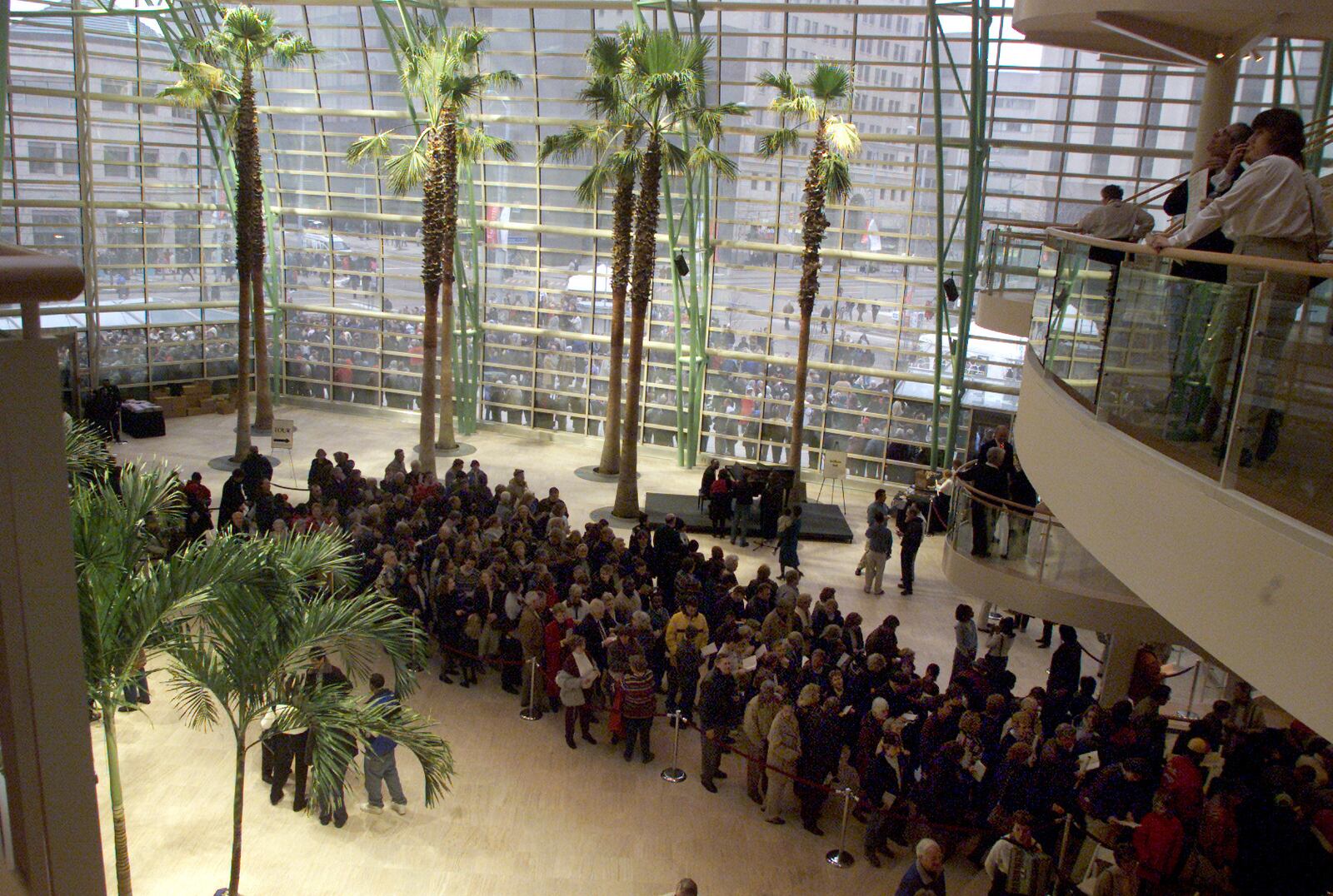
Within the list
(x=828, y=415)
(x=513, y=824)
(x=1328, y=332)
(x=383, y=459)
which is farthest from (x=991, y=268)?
(x=383, y=459)

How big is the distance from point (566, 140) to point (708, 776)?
451 inches

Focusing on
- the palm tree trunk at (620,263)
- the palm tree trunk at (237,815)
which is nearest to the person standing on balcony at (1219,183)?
the palm tree trunk at (237,815)

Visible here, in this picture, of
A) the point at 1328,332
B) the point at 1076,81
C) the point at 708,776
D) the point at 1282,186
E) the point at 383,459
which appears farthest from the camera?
the point at 383,459

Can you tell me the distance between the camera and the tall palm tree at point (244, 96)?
790 inches

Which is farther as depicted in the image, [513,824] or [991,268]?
[991,268]

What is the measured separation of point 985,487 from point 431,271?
12.4 m

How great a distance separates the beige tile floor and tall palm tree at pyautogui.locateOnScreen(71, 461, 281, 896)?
5.50 feet

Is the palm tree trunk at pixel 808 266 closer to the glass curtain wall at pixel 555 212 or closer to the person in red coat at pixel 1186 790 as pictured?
the glass curtain wall at pixel 555 212

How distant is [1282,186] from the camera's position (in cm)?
538

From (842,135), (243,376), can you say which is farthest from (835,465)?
(243,376)

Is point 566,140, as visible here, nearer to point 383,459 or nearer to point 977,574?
point 383,459

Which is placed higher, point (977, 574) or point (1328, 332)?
point (1328, 332)

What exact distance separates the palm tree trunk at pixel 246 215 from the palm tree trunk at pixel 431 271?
3.33 m

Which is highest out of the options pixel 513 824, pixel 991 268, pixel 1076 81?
pixel 1076 81
